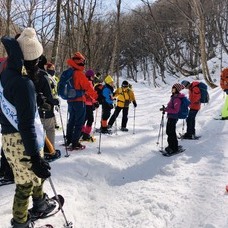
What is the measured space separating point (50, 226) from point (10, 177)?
1557 millimetres

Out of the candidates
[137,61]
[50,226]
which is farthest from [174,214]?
[137,61]

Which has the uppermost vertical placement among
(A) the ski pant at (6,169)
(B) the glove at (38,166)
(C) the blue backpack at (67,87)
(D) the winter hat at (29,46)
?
(D) the winter hat at (29,46)

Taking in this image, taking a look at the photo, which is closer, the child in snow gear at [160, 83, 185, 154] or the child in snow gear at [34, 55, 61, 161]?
the child in snow gear at [34, 55, 61, 161]

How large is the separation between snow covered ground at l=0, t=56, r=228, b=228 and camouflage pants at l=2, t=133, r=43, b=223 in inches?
23.1

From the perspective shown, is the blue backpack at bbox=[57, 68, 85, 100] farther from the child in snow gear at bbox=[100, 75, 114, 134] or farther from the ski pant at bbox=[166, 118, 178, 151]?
the child in snow gear at bbox=[100, 75, 114, 134]

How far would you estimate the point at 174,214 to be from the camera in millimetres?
4543

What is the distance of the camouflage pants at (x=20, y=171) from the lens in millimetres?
3342

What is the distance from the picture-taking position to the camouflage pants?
3.34 metres

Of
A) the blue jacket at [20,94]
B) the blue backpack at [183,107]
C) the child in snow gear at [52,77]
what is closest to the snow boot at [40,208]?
the blue jacket at [20,94]

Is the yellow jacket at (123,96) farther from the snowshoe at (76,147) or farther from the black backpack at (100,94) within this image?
the snowshoe at (76,147)

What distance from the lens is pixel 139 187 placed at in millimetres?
5602

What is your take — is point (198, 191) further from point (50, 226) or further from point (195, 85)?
point (195, 85)

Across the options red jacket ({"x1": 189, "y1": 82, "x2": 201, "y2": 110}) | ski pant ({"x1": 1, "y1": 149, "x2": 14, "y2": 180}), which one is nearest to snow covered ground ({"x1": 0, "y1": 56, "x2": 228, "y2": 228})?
ski pant ({"x1": 1, "y1": 149, "x2": 14, "y2": 180})

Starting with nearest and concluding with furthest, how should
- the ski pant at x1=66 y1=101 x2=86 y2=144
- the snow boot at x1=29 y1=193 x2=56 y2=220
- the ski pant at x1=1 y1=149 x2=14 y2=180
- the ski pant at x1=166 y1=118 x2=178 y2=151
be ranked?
1. the snow boot at x1=29 y1=193 x2=56 y2=220
2. the ski pant at x1=1 y1=149 x2=14 y2=180
3. the ski pant at x1=66 y1=101 x2=86 y2=144
4. the ski pant at x1=166 y1=118 x2=178 y2=151
